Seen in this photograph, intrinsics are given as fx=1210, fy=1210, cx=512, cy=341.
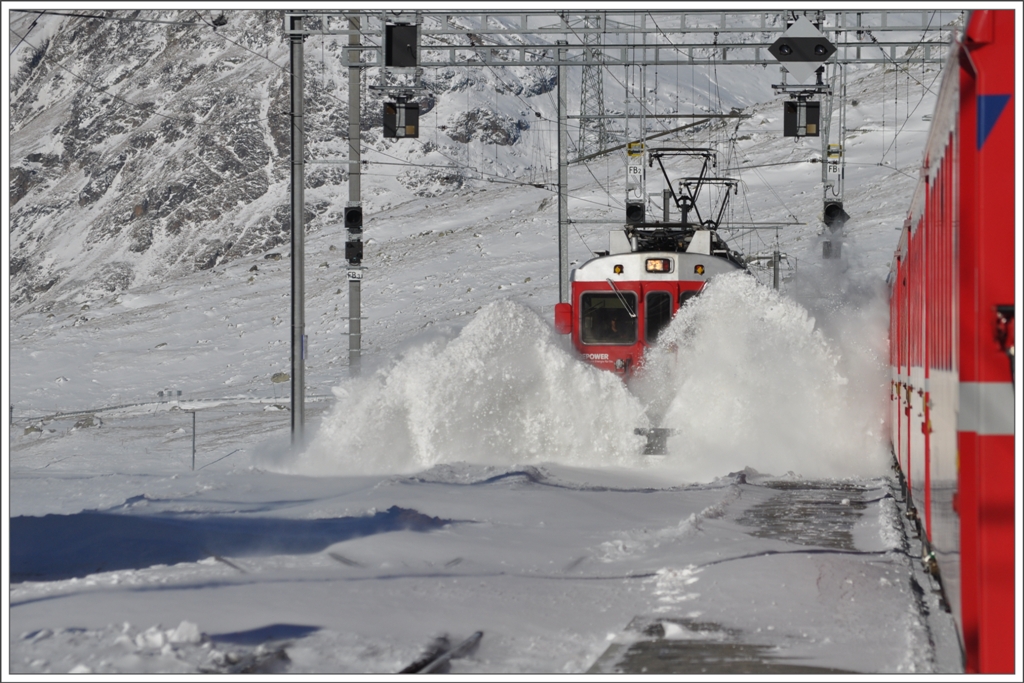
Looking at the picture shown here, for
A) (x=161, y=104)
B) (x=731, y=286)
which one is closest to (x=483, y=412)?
(x=731, y=286)

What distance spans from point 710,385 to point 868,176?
49.6 metres

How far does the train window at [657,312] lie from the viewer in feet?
52.6

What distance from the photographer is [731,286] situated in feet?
49.4

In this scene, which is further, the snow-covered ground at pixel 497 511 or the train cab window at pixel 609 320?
the train cab window at pixel 609 320

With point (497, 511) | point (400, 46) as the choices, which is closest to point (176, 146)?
point (400, 46)

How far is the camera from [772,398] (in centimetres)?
1461

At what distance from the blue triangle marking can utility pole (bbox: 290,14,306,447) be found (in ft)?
42.0

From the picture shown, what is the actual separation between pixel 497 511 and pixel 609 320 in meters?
6.90

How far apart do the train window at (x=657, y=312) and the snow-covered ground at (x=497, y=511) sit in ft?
1.37

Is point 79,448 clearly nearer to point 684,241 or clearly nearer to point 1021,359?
point 684,241

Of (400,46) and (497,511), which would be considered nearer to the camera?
(497,511)

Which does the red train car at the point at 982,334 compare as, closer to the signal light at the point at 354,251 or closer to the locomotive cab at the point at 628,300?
the locomotive cab at the point at 628,300

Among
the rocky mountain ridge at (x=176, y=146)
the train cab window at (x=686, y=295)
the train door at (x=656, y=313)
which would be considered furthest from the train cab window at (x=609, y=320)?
the rocky mountain ridge at (x=176, y=146)

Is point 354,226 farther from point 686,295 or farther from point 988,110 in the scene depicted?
point 988,110
